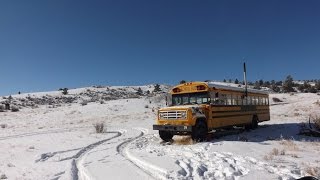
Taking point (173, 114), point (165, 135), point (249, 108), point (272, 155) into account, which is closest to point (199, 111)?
point (173, 114)

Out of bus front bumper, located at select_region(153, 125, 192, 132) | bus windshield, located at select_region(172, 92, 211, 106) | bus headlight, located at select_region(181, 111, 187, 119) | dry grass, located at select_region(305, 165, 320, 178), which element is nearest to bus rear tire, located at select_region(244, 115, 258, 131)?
bus windshield, located at select_region(172, 92, 211, 106)

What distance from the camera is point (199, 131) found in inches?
682

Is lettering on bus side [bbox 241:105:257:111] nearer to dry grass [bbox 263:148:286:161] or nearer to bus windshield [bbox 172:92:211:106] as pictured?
bus windshield [bbox 172:92:211:106]

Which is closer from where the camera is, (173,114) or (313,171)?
(313,171)

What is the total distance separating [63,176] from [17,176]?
1547mm

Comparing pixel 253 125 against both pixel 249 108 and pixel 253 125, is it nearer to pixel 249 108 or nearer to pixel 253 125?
pixel 253 125

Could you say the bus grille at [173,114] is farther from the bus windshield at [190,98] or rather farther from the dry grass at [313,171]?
the dry grass at [313,171]

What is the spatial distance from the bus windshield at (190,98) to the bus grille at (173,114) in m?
1.18

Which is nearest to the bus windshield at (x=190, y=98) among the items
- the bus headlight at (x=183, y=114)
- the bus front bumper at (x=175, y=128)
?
the bus headlight at (x=183, y=114)

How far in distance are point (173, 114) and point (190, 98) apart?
1.49 m

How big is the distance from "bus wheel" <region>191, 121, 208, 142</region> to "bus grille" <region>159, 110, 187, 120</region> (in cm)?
78

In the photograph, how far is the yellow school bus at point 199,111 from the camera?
674 inches

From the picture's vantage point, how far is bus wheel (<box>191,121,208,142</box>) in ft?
55.7

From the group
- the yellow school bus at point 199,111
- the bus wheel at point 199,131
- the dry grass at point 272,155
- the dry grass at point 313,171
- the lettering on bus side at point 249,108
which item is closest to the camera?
the dry grass at point 313,171
